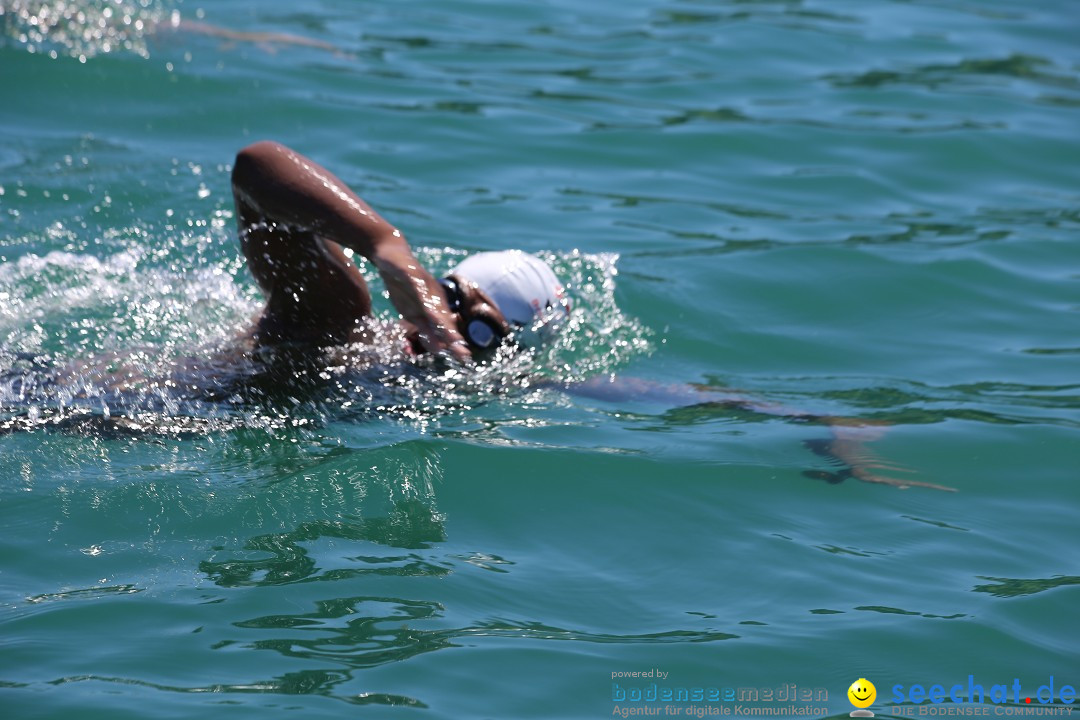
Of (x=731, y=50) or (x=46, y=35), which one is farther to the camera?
(x=731, y=50)

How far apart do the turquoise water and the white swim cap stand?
0.31 metres

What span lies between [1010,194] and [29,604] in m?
7.63

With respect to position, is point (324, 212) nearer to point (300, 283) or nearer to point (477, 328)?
point (300, 283)

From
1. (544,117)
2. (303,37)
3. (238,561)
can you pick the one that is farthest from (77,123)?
(238,561)

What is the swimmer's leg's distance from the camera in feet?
19.1

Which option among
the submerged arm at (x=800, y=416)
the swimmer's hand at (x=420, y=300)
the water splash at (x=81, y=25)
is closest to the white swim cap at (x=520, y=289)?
the swimmer's hand at (x=420, y=300)

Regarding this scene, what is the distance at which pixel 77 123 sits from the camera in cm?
959

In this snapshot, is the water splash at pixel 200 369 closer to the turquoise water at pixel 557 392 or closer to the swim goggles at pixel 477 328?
the turquoise water at pixel 557 392

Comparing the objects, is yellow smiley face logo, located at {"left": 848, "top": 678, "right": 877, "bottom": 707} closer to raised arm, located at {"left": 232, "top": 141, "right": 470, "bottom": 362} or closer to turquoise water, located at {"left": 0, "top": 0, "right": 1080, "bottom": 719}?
turquoise water, located at {"left": 0, "top": 0, "right": 1080, "bottom": 719}

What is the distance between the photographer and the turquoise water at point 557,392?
4473 millimetres

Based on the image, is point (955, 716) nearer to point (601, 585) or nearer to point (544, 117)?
point (601, 585)

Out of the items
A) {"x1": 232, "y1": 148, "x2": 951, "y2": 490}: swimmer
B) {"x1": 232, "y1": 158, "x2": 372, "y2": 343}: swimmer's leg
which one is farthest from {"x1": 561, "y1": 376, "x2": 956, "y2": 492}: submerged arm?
{"x1": 232, "y1": 158, "x2": 372, "y2": 343}: swimmer's leg

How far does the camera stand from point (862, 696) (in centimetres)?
436

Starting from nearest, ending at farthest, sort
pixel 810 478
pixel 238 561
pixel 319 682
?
pixel 319 682 → pixel 238 561 → pixel 810 478
